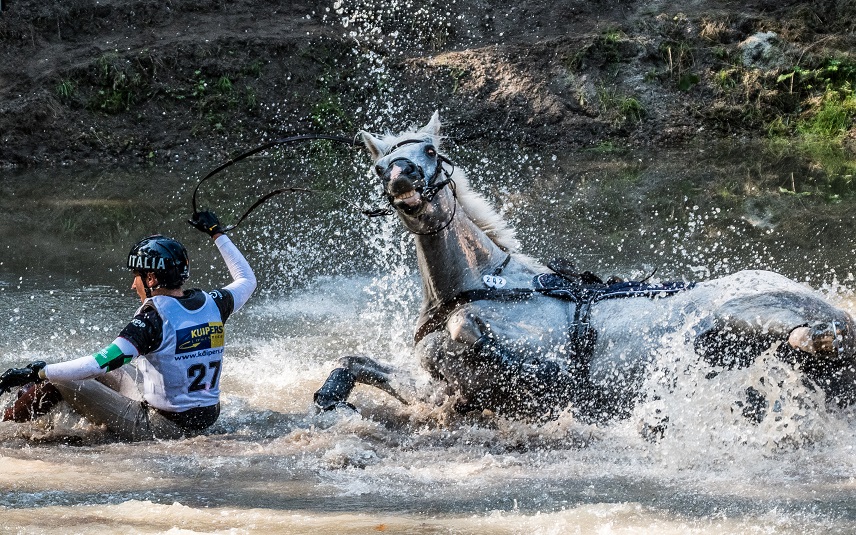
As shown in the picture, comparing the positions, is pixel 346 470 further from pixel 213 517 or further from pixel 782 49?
pixel 782 49

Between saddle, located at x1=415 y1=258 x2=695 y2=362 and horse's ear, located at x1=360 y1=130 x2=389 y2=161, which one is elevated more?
horse's ear, located at x1=360 y1=130 x2=389 y2=161

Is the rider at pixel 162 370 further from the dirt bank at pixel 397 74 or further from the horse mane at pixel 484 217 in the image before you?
the dirt bank at pixel 397 74

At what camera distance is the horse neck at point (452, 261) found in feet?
18.2

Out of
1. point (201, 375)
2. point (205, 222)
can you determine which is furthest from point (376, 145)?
point (201, 375)

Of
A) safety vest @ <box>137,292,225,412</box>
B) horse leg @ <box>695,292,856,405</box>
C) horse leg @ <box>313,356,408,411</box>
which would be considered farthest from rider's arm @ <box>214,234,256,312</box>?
horse leg @ <box>695,292,856,405</box>

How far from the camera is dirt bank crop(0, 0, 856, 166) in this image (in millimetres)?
17250

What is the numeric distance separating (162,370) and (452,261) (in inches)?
65.1

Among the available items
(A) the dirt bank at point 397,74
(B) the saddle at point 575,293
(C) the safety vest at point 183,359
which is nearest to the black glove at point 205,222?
(C) the safety vest at point 183,359

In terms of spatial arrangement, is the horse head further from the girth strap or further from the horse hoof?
the horse hoof

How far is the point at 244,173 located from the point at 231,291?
9.79m

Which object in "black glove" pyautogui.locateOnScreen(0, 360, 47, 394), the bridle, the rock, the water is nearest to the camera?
the water

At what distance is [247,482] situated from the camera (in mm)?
4520

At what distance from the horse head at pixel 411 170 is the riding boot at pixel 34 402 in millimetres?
2040

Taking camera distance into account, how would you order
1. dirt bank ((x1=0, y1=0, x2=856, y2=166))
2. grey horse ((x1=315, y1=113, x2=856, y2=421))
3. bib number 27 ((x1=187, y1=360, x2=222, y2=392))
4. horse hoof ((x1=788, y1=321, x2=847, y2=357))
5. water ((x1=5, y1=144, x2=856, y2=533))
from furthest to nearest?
dirt bank ((x1=0, y1=0, x2=856, y2=166)), bib number 27 ((x1=187, y1=360, x2=222, y2=392)), grey horse ((x1=315, y1=113, x2=856, y2=421)), horse hoof ((x1=788, y1=321, x2=847, y2=357)), water ((x1=5, y1=144, x2=856, y2=533))
